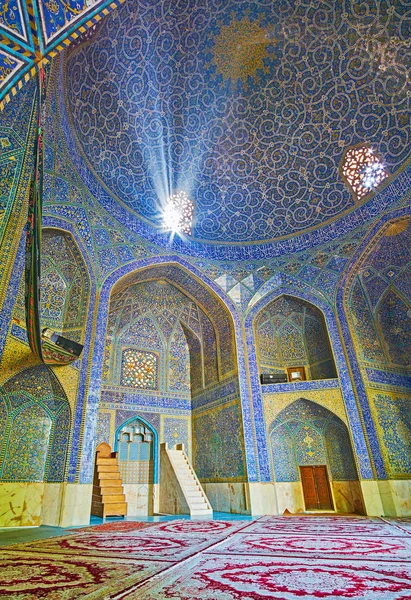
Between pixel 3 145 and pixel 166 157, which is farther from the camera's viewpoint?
pixel 166 157

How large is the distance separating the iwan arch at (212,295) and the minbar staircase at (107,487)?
0.64 m

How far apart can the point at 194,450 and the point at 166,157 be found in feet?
Result: 30.9

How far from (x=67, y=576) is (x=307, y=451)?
9.18 metres

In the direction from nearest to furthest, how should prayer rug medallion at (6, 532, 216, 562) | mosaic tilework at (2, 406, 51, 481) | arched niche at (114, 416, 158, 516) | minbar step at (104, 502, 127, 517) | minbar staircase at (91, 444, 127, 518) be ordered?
prayer rug medallion at (6, 532, 216, 562), mosaic tilework at (2, 406, 51, 481), minbar step at (104, 502, 127, 517), minbar staircase at (91, 444, 127, 518), arched niche at (114, 416, 158, 516)

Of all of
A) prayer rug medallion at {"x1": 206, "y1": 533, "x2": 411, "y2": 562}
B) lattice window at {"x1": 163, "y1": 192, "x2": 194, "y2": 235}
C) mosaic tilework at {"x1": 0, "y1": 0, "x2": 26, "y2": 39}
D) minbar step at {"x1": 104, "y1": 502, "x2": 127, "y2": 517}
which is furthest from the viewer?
lattice window at {"x1": 163, "y1": 192, "x2": 194, "y2": 235}

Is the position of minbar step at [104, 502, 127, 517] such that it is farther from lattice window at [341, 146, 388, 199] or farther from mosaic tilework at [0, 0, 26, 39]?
lattice window at [341, 146, 388, 199]

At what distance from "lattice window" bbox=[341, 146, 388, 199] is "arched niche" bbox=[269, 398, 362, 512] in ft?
21.1

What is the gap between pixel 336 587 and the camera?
212cm

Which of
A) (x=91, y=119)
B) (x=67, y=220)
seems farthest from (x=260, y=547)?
(x=91, y=119)

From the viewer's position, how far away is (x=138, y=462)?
1138cm

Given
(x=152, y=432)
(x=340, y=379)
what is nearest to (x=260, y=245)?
(x=340, y=379)

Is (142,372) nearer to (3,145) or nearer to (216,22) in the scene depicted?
(3,145)

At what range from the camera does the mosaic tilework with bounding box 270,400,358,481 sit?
10.1 m

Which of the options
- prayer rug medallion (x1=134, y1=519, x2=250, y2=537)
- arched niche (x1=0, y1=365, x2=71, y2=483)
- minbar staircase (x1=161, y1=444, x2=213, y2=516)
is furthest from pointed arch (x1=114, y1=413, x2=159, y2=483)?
prayer rug medallion (x1=134, y1=519, x2=250, y2=537)
